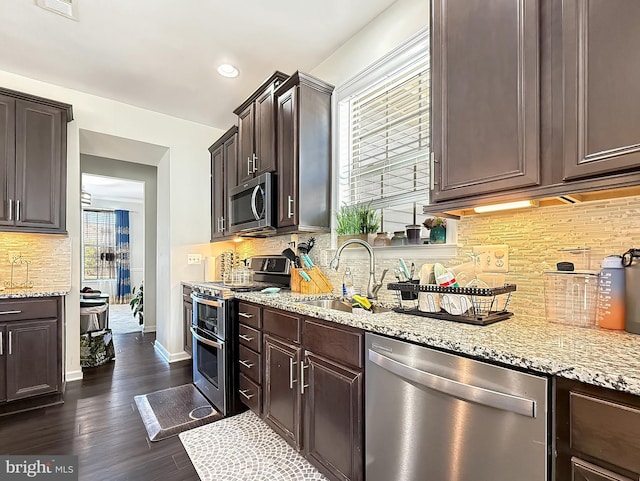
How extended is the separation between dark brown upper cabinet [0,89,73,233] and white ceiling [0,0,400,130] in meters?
0.40

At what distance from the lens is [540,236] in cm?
146

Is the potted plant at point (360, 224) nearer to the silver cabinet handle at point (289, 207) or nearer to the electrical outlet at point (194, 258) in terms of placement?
the silver cabinet handle at point (289, 207)

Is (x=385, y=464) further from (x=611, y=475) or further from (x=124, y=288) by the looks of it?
(x=124, y=288)

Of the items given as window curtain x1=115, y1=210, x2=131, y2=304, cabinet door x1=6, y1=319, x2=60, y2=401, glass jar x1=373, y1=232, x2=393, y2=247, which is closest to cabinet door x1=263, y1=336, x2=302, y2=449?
glass jar x1=373, y1=232, x2=393, y2=247

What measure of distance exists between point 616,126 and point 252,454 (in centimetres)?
226

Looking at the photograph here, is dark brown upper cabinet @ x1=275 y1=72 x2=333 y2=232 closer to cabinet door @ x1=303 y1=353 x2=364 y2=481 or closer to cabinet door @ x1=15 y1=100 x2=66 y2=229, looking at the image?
cabinet door @ x1=303 y1=353 x2=364 y2=481

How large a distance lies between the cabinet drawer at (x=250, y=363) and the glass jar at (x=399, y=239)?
114cm

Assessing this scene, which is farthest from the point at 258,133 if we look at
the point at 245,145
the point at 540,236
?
the point at 540,236

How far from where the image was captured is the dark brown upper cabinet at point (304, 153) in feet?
8.10

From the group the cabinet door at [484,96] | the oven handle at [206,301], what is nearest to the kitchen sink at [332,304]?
the oven handle at [206,301]

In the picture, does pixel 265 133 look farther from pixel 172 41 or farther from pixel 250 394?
pixel 250 394

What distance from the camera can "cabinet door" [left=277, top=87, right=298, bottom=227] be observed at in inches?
97.7

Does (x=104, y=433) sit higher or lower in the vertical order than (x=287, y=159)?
lower

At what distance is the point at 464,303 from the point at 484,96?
33.6 inches
